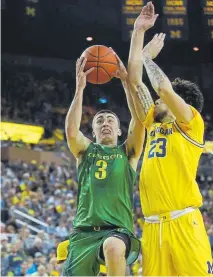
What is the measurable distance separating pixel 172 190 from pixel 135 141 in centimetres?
57

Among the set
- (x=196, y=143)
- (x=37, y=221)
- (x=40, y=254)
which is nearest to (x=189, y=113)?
(x=196, y=143)

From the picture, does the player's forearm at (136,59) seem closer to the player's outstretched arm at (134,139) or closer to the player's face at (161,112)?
the player's outstretched arm at (134,139)

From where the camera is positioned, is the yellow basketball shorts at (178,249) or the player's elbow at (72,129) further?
the player's elbow at (72,129)

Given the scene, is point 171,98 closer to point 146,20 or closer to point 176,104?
point 176,104

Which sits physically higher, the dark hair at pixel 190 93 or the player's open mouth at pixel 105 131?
the dark hair at pixel 190 93

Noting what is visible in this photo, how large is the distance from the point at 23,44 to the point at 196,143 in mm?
16408

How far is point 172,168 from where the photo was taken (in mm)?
4363

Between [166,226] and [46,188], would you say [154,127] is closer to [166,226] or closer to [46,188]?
[166,226]

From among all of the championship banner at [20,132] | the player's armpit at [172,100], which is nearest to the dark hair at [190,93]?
the player's armpit at [172,100]

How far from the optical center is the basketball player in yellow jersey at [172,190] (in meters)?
4.19

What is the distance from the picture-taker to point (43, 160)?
58.5 ft

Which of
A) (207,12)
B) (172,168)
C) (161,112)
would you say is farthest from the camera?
(207,12)

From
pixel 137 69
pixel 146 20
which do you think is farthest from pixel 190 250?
pixel 146 20

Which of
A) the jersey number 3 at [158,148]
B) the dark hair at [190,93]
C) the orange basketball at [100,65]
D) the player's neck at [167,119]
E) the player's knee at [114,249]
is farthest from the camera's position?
the orange basketball at [100,65]
